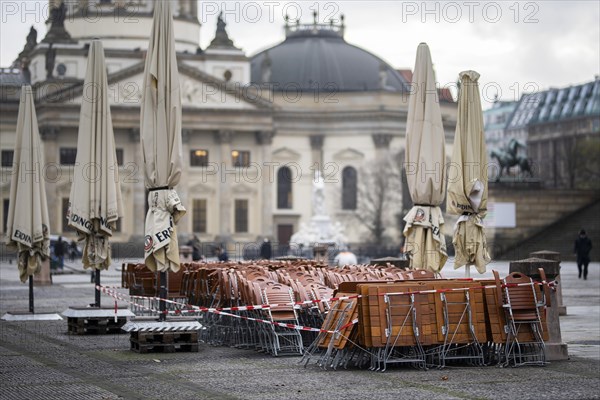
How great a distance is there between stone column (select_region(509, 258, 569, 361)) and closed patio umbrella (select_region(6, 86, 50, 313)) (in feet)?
33.5

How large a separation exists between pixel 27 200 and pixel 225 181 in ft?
240

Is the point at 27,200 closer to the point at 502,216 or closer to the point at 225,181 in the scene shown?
the point at 502,216

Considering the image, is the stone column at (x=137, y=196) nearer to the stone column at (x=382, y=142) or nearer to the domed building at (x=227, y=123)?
the domed building at (x=227, y=123)

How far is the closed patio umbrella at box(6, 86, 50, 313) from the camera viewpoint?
2572 cm

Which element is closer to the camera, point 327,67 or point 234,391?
point 234,391

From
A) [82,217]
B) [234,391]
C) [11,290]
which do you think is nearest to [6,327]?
[82,217]

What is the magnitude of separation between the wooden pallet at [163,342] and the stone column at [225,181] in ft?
261

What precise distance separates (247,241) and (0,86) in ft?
62.0

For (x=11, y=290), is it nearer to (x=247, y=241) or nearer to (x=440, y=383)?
(x=440, y=383)

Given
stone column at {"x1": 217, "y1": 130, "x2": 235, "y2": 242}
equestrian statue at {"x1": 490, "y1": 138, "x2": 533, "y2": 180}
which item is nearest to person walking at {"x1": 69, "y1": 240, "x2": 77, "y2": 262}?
equestrian statue at {"x1": 490, "y1": 138, "x2": 533, "y2": 180}

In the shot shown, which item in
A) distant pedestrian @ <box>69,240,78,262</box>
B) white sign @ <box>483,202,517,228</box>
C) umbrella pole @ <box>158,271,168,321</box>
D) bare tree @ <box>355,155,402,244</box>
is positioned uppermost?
bare tree @ <box>355,155,402,244</box>

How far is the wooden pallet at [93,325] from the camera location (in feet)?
71.5

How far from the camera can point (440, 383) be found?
15.1 metres

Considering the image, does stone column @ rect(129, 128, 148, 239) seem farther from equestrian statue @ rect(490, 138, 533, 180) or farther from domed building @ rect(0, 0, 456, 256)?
equestrian statue @ rect(490, 138, 533, 180)
